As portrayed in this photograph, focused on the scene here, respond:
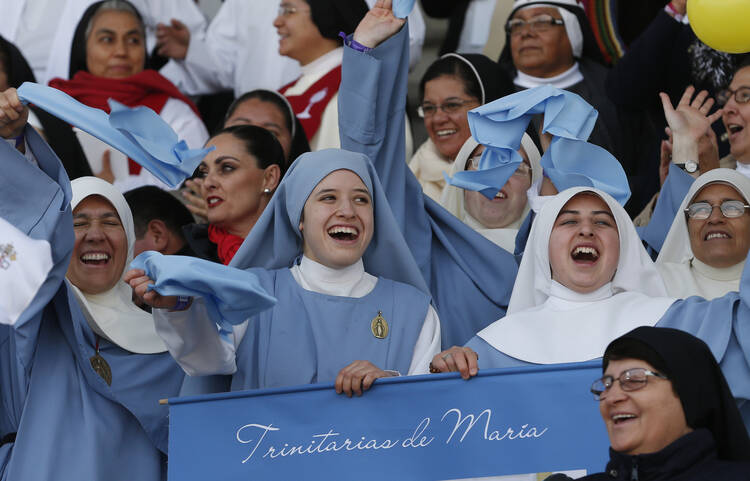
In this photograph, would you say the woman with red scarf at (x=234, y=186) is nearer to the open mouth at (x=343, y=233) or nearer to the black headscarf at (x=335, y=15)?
the open mouth at (x=343, y=233)

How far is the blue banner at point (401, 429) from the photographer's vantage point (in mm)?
4883

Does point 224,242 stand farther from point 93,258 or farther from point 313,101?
point 313,101

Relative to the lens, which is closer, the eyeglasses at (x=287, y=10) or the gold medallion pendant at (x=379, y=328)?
the gold medallion pendant at (x=379, y=328)

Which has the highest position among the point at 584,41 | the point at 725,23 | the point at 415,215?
the point at 584,41

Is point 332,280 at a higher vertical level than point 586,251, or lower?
lower

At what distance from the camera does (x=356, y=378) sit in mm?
4953

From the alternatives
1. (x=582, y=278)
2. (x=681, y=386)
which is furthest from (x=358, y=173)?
(x=681, y=386)

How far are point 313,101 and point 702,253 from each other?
260cm

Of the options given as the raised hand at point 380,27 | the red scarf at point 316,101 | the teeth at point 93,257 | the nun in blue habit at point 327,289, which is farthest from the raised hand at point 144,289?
the red scarf at point 316,101

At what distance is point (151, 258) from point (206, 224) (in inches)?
86.0

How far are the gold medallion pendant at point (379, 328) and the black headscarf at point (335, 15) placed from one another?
109 inches

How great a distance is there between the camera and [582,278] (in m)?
5.47

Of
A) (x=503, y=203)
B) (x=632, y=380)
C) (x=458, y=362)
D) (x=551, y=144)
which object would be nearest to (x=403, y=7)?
(x=551, y=144)

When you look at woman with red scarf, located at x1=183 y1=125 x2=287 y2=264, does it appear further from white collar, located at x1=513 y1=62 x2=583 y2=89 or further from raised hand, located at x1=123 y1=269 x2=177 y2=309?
raised hand, located at x1=123 y1=269 x2=177 y2=309
